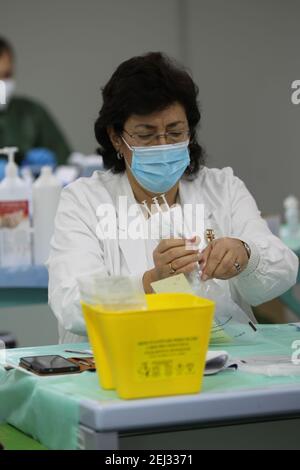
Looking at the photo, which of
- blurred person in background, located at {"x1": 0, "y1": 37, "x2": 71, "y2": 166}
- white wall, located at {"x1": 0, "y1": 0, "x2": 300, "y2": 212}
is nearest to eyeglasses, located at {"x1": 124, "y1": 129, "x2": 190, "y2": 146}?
blurred person in background, located at {"x1": 0, "y1": 37, "x2": 71, "y2": 166}

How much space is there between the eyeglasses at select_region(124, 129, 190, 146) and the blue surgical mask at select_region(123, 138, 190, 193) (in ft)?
0.04

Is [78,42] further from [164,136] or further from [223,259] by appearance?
[223,259]

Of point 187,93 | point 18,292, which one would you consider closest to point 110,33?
point 18,292

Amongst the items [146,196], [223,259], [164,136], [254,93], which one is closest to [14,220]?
[146,196]

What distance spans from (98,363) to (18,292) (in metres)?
1.55

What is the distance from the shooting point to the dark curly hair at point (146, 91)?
2328 mm

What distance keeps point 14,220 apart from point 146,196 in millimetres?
724

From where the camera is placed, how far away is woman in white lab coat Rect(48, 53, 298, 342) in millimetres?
2268

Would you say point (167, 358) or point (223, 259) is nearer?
point (167, 358)

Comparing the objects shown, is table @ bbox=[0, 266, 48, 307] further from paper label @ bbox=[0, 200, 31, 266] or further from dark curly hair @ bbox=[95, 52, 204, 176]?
dark curly hair @ bbox=[95, 52, 204, 176]

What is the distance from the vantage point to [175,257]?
1980mm

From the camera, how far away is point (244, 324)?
88.0 inches

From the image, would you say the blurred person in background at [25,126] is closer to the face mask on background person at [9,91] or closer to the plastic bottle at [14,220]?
the face mask on background person at [9,91]
